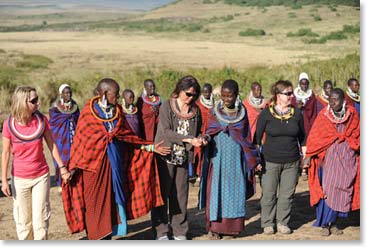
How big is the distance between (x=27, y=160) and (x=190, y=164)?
2.08m

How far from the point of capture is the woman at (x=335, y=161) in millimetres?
7285

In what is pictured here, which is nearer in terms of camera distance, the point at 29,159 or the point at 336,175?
the point at 29,159

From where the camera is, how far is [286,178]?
7422 mm

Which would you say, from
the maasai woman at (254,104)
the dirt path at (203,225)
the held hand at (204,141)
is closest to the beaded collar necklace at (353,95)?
the maasai woman at (254,104)

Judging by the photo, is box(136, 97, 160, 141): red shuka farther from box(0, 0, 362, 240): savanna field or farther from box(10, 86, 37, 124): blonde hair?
box(10, 86, 37, 124): blonde hair

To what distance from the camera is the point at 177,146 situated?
698 centimetres

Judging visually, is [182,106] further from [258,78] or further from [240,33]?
[240,33]

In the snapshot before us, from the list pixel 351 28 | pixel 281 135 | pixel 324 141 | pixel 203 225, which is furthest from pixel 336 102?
pixel 351 28

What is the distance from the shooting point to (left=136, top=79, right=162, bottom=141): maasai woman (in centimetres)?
1053

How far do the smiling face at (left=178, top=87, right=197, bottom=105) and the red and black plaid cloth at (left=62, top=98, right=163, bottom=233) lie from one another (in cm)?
63

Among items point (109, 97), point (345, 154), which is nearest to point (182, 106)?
point (109, 97)

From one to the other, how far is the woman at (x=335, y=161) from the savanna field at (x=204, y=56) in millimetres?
360

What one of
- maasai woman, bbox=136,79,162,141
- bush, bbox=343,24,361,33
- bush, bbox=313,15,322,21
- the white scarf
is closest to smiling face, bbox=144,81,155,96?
maasai woman, bbox=136,79,162,141

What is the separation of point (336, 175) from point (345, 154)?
0.25 m
